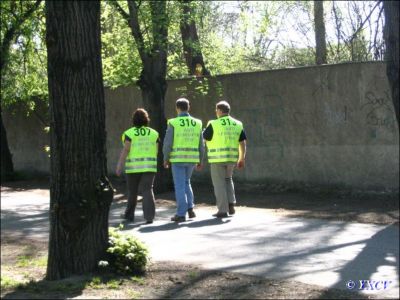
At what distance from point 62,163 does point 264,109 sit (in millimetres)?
8644

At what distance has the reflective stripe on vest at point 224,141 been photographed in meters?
11.1

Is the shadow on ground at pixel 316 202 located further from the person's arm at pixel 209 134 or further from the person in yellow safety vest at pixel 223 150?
the person's arm at pixel 209 134

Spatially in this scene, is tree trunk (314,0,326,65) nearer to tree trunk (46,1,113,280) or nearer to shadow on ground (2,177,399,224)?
shadow on ground (2,177,399,224)

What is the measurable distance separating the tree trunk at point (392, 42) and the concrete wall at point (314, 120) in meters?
→ 2.72

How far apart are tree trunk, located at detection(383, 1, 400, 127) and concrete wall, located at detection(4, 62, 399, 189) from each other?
8.91 ft

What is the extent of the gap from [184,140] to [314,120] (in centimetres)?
423

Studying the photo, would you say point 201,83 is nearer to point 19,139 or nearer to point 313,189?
point 313,189

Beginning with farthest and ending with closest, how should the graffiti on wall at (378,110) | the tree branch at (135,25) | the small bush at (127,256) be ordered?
the tree branch at (135,25), the graffiti on wall at (378,110), the small bush at (127,256)

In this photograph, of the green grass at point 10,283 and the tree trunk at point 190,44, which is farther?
the tree trunk at point 190,44

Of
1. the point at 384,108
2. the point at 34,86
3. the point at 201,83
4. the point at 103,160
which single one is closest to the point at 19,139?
the point at 34,86

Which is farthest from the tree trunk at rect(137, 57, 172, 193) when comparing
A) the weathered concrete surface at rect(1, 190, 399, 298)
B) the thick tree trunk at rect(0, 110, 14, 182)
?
the thick tree trunk at rect(0, 110, 14, 182)

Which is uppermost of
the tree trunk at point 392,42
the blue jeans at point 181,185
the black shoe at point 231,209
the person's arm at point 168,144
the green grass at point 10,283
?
the tree trunk at point 392,42

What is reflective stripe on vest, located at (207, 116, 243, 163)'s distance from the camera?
438 inches

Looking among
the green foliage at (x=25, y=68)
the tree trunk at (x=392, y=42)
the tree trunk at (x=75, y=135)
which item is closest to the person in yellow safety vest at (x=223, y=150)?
the tree trunk at (x=392, y=42)
